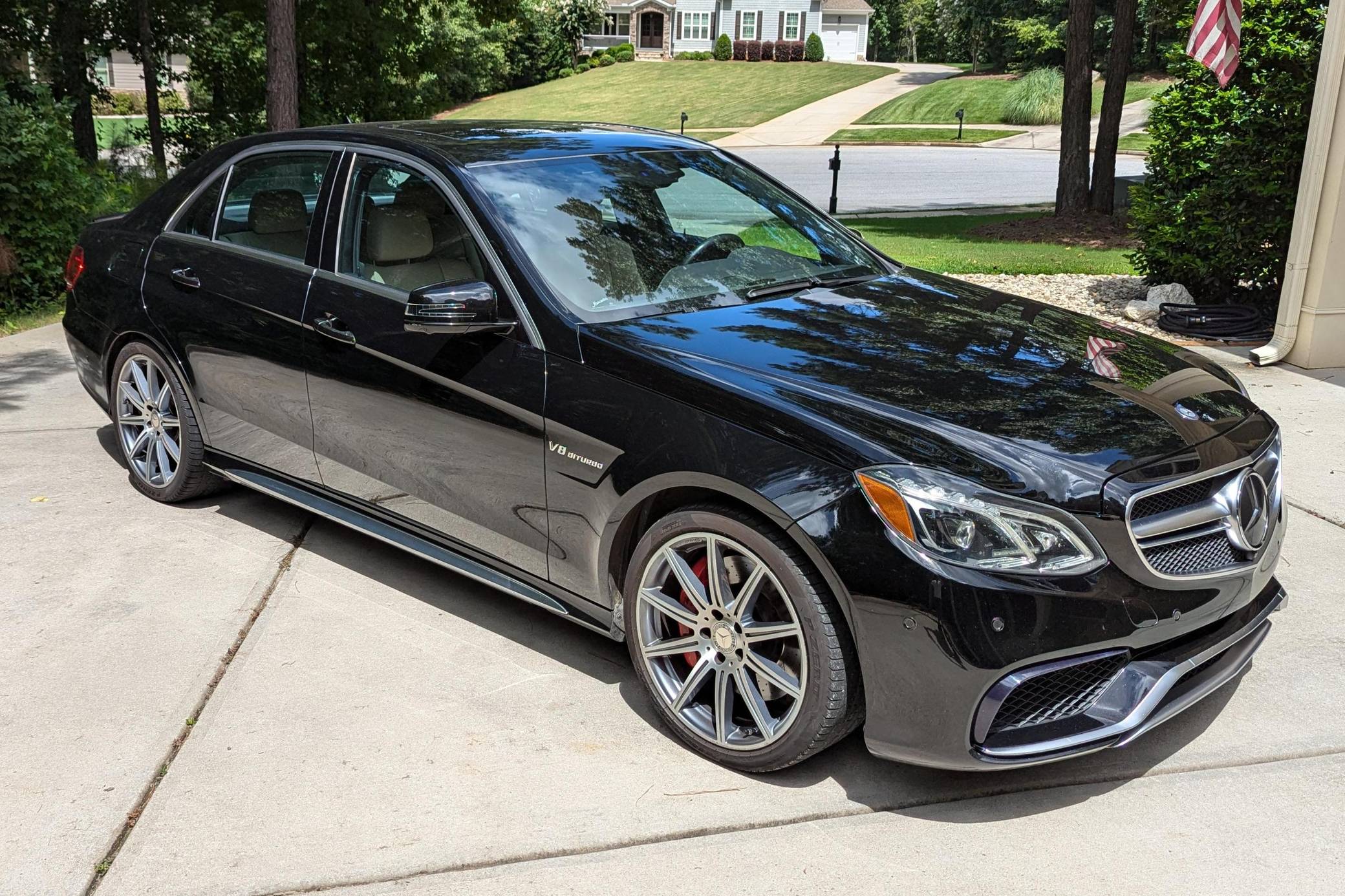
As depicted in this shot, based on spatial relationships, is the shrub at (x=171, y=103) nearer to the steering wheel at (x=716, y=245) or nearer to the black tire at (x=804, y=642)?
the steering wheel at (x=716, y=245)

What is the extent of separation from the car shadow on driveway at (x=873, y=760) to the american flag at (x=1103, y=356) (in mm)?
1109

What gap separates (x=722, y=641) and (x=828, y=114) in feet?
157

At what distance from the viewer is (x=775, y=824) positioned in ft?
10.9

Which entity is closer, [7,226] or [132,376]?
[132,376]

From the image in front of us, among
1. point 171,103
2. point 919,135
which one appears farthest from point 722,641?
point 919,135

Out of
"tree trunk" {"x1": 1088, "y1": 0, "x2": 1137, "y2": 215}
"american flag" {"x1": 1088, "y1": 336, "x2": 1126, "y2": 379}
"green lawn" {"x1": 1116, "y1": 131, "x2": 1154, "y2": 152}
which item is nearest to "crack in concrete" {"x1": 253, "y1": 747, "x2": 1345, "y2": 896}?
"american flag" {"x1": 1088, "y1": 336, "x2": 1126, "y2": 379}

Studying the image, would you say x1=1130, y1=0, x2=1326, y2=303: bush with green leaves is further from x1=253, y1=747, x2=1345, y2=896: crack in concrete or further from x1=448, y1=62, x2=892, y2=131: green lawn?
x1=448, y1=62, x2=892, y2=131: green lawn

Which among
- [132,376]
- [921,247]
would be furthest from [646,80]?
[132,376]

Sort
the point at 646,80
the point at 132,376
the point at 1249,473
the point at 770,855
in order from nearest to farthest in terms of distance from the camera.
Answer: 1. the point at 770,855
2. the point at 1249,473
3. the point at 132,376
4. the point at 646,80

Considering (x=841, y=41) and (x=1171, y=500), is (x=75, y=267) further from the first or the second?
(x=841, y=41)

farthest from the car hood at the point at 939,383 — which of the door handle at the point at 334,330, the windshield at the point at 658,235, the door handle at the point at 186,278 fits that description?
the door handle at the point at 186,278

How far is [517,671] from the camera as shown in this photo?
4172 millimetres

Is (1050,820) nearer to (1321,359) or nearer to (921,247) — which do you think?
(1321,359)

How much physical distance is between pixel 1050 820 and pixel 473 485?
206 centimetres
